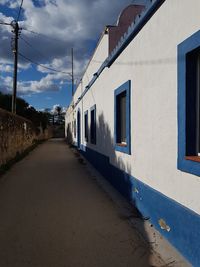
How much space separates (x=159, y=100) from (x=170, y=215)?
5.84 feet

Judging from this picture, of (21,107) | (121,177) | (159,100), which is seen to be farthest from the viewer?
(21,107)

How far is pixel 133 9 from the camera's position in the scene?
11.7 meters

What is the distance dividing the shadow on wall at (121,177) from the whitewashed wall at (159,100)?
0.37 meters

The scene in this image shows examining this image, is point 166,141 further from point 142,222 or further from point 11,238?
point 11,238

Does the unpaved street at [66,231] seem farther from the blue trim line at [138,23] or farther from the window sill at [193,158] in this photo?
the blue trim line at [138,23]

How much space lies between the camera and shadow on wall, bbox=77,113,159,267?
4.92 meters

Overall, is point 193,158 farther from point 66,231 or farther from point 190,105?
point 66,231

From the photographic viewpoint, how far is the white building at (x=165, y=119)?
4.62 m

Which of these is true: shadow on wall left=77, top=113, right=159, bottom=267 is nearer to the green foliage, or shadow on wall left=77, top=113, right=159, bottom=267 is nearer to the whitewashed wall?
A: the whitewashed wall

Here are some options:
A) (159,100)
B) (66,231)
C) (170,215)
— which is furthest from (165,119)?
(66,231)

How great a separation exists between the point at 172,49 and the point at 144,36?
1.71 m

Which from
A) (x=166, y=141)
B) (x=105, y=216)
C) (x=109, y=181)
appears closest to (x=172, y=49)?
(x=166, y=141)

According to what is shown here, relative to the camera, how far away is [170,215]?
518 cm

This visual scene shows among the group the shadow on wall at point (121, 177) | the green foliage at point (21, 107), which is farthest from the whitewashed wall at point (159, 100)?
the green foliage at point (21, 107)
